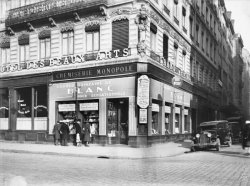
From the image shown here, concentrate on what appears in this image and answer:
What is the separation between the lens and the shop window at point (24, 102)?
24.6 meters

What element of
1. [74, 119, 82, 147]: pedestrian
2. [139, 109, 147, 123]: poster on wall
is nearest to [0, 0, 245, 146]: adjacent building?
[139, 109, 147, 123]: poster on wall

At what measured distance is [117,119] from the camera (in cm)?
2200

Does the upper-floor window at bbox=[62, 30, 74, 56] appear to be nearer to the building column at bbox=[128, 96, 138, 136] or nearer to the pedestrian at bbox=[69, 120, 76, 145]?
the pedestrian at bbox=[69, 120, 76, 145]

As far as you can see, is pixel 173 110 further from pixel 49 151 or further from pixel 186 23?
pixel 49 151

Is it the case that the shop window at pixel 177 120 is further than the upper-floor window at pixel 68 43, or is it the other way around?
the shop window at pixel 177 120

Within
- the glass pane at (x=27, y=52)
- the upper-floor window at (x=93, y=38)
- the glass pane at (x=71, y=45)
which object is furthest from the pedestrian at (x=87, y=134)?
the glass pane at (x=27, y=52)

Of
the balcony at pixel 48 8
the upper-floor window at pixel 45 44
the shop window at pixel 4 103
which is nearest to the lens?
the balcony at pixel 48 8

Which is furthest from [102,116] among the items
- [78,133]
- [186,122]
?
[186,122]

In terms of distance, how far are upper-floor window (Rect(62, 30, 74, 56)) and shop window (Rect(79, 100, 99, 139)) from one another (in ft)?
11.9

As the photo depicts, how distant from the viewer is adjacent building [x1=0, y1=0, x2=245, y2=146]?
818 inches

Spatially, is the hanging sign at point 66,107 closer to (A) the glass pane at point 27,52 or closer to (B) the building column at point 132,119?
(A) the glass pane at point 27,52

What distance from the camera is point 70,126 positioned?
923 inches

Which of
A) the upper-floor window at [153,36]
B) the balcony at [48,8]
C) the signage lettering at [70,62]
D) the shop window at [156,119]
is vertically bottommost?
the shop window at [156,119]

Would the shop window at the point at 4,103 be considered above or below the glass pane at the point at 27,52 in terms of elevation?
below
